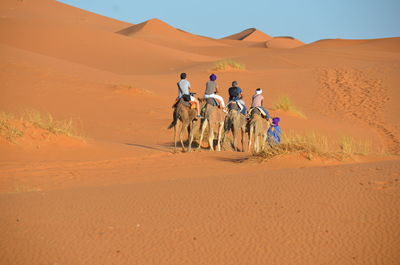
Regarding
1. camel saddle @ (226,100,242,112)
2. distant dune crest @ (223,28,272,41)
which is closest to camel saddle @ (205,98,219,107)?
camel saddle @ (226,100,242,112)

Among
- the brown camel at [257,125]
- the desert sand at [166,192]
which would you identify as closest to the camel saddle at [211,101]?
the brown camel at [257,125]

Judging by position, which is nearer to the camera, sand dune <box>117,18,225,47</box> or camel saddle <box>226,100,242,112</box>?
camel saddle <box>226,100,242,112</box>

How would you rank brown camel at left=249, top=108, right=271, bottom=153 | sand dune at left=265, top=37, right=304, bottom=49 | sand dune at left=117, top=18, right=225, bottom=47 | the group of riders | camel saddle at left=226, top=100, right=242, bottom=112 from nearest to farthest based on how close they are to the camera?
1. the group of riders
2. brown camel at left=249, top=108, right=271, bottom=153
3. camel saddle at left=226, top=100, right=242, bottom=112
4. sand dune at left=117, top=18, right=225, bottom=47
5. sand dune at left=265, top=37, right=304, bottom=49

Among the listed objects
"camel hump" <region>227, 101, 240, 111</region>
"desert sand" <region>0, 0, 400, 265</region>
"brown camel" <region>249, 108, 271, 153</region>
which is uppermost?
"camel hump" <region>227, 101, 240, 111</region>

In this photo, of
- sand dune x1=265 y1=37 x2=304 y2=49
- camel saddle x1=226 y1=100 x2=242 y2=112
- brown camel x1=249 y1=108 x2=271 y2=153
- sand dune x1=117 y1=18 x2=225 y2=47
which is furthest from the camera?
sand dune x1=265 y1=37 x2=304 y2=49

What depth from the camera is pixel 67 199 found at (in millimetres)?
7855

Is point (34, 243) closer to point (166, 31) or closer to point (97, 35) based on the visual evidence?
point (97, 35)

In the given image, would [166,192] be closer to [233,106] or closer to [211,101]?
[211,101]

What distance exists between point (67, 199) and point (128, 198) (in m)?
0.93

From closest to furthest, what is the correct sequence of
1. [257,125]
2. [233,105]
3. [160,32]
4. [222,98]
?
[257,125] < [222,98] < [233,105] < [160,32]

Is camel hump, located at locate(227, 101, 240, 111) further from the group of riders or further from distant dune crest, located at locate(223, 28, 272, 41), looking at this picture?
distant dune crest, located at locate(223, 28, 272, 41)

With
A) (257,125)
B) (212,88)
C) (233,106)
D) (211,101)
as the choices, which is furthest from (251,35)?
(257,125)

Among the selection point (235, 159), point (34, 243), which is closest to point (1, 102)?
point (235, 159)

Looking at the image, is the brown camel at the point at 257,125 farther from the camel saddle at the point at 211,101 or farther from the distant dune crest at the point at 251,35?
the distant dune crest at the point at 251,35
